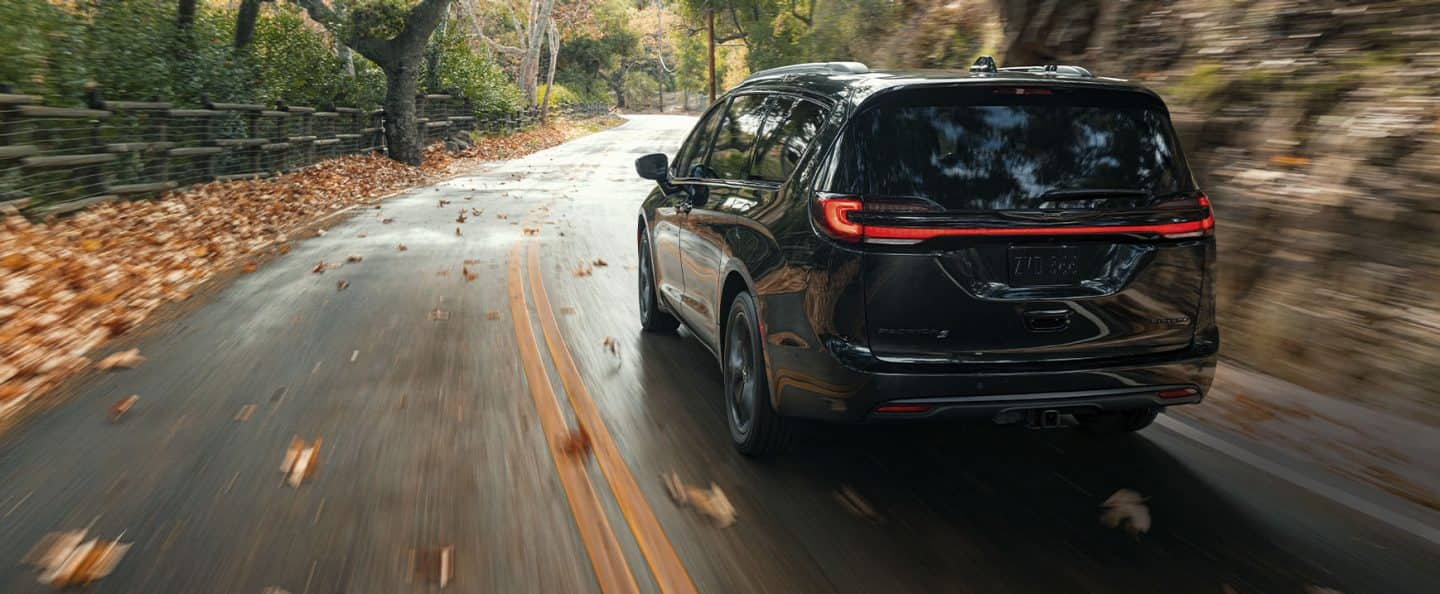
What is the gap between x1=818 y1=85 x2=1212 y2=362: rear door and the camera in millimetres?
4059

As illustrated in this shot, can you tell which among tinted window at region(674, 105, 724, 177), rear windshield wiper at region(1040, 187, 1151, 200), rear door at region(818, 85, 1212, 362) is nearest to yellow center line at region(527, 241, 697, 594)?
rear door at region(818, 85, 1212, 362)

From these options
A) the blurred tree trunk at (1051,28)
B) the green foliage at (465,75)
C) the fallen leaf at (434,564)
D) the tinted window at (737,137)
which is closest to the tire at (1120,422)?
the tinted window at (737,137)

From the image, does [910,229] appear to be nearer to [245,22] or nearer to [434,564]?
[434,564]

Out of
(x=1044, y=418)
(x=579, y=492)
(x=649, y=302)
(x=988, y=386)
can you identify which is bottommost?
(x=579, y=492)

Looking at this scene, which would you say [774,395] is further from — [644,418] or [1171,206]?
[1171,206]

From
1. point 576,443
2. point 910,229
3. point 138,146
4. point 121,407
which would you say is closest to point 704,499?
point 576,443

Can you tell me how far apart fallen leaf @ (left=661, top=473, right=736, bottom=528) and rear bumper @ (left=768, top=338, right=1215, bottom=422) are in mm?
475

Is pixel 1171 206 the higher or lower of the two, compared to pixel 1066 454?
higher

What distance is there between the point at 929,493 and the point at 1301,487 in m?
1.49

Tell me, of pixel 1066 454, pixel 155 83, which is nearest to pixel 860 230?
pixel 1066 454

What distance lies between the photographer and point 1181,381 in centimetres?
436

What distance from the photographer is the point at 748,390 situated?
5.00m

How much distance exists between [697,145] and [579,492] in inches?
110

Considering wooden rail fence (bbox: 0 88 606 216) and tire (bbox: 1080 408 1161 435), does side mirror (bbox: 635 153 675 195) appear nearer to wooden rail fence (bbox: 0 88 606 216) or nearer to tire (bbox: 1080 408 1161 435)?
tire (bbox: 1080 408 1161 435)
